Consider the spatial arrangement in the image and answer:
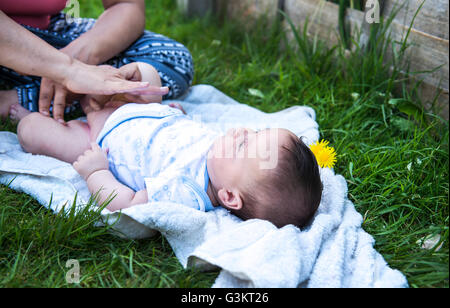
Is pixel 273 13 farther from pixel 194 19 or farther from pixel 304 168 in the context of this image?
pixel 304 168

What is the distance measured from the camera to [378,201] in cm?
163

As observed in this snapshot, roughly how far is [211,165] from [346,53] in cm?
127

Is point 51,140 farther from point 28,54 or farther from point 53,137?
point 28,54

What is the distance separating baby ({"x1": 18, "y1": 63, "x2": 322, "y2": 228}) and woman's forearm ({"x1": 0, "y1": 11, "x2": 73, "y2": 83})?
0.23m

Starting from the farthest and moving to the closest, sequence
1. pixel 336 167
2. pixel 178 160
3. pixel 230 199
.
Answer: pixel 336 167 → pixel 178 160 → pixel 230 199

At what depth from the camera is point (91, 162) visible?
1.62 metres

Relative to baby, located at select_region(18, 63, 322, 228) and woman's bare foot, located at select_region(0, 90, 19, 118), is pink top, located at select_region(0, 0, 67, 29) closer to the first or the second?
woman's bare foot, located at select_region(0, 90, 19, 118)

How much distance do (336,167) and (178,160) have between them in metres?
0.67

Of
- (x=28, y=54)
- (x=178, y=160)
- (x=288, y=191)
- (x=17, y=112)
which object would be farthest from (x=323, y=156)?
(x=17, y=112)

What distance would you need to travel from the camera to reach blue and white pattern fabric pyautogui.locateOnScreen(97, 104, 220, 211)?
1.53 m

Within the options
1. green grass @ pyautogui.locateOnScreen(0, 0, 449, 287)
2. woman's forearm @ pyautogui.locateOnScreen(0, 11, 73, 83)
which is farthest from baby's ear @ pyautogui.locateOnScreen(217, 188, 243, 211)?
woman's forearm @ pyautogui.locateOnScreen(0, 11, 73, 83)

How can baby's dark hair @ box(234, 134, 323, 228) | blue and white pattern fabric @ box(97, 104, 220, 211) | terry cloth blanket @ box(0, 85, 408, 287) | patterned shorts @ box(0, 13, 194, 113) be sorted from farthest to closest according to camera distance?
1. patterned shorts @ box(0, 13, 194, 113)
2. blue and white pattern fabric @ box(97, 104, 220, 211)
3. baby's dark hair @ box(234, 134, 323, 228)
4. terry cloth blanket @ box(0, 85, 408, 287)

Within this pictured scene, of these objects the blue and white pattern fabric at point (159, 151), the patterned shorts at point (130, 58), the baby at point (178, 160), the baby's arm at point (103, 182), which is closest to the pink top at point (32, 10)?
the patterned shorts at point (130, 58)
